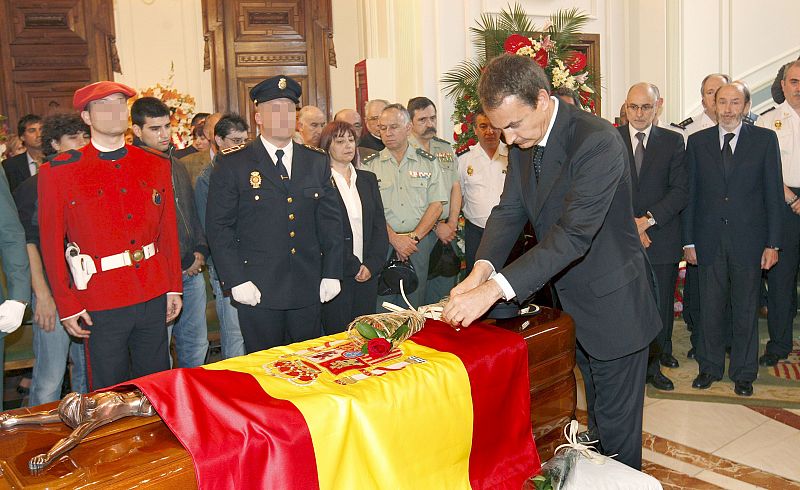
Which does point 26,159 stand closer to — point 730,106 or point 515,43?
point 515,43

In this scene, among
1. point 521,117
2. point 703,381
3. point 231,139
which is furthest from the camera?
point 231,139

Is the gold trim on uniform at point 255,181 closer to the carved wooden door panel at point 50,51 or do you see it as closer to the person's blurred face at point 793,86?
the person's blurred face at point 793,86

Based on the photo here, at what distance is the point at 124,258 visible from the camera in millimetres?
2875

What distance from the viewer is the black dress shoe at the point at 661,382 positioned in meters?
4.04

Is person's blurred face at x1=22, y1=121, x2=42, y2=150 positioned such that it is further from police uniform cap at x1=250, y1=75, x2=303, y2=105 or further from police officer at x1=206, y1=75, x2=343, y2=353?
police uniform cap at x1=250, y1=75, x2=303, y2=105

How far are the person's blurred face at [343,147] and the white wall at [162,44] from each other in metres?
4.31

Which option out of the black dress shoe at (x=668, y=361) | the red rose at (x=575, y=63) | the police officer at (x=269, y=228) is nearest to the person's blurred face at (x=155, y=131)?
the police officer at (x=269, y=228)

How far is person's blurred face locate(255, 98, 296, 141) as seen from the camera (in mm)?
3158

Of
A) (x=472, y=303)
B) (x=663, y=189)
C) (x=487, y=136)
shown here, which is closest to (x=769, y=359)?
(x=663, y=189)

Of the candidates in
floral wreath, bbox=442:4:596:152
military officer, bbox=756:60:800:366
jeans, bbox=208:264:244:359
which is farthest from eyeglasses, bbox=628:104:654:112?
jeans, bbox=208:264:244:359

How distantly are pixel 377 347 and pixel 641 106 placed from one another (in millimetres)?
2629

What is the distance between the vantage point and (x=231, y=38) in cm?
795

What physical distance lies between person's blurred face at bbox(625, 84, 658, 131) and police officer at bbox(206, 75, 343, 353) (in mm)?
2008

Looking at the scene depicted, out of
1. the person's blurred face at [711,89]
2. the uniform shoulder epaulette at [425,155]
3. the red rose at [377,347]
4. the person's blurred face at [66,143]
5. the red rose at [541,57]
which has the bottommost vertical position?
the red rose at [377,347]
